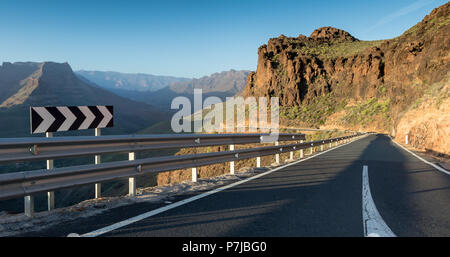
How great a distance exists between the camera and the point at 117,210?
4.66m

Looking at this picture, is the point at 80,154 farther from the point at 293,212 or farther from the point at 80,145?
the point at 293,212

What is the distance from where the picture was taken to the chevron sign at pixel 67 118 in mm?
4630

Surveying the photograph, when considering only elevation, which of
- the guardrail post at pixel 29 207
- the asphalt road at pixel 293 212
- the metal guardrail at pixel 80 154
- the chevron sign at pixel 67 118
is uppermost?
the chevron sign at pixel 67 118

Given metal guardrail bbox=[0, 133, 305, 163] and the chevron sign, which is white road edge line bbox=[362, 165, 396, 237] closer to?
metal guardrail bbox=[0, 133, 305, 163]

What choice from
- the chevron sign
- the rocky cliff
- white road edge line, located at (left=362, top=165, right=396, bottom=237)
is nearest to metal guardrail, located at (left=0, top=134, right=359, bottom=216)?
the chevron sign

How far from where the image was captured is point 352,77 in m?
85.2

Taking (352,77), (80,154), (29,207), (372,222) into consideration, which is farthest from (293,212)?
(352,77)

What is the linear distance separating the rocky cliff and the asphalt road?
3682 cm

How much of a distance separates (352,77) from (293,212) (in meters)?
89.0

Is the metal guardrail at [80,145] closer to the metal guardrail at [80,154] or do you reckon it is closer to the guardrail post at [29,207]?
the metal guardrail at [80,154]

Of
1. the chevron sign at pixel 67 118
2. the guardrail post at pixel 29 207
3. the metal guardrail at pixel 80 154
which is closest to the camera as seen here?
the metal guardrail at pixel 80 154

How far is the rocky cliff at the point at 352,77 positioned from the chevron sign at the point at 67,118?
40563 mm

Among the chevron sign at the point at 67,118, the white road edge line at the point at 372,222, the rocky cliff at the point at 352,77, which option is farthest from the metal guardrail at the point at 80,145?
the rocky cliff at the point at 352,77
